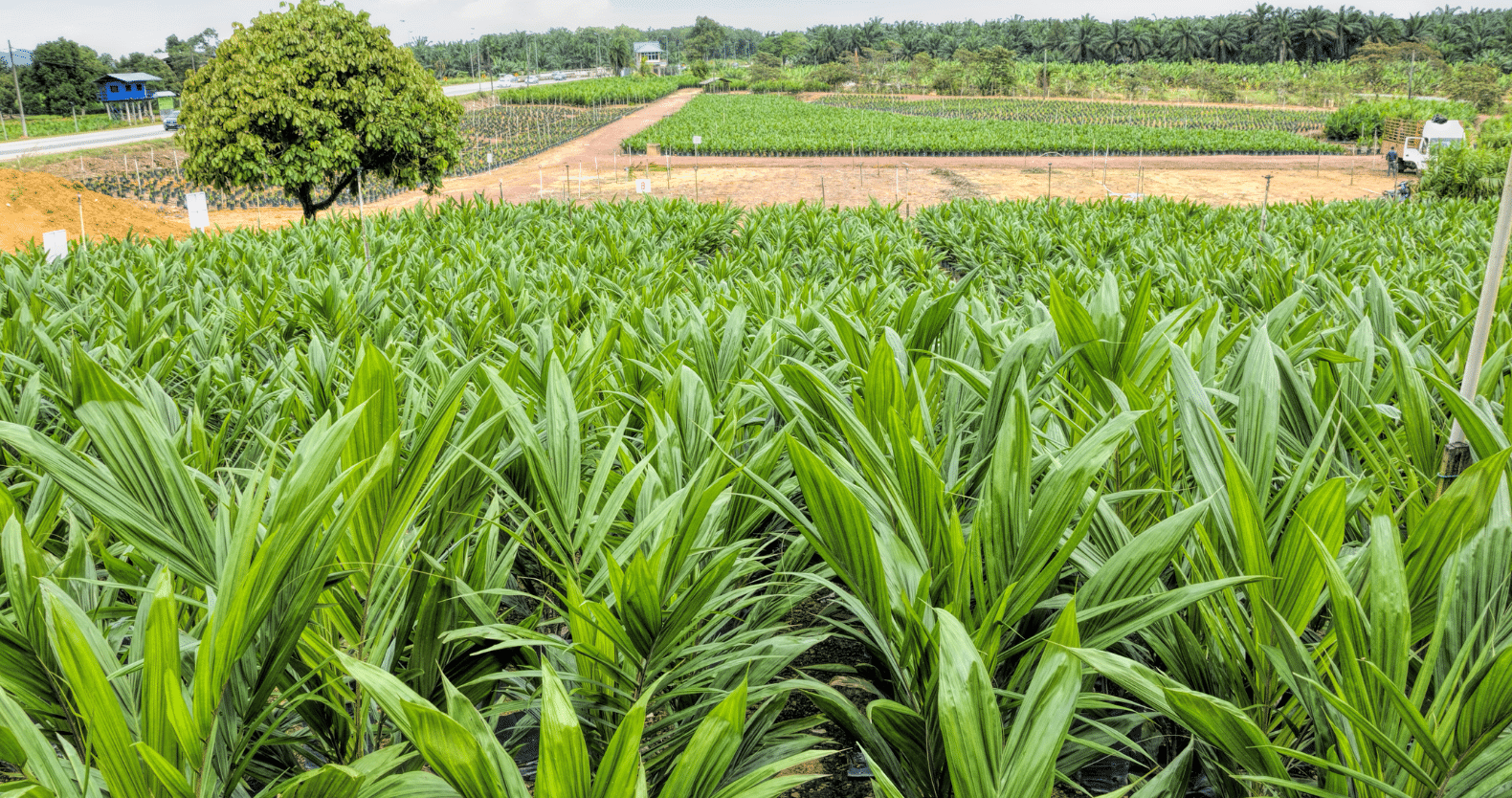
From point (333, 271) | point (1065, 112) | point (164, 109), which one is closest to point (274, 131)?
point (333, 271)

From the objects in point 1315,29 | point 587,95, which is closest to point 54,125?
point 587,95

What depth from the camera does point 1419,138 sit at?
28.6 m

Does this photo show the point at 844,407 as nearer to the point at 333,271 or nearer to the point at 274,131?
the point at 333,271

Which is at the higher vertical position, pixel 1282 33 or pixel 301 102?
pixel 1282 33

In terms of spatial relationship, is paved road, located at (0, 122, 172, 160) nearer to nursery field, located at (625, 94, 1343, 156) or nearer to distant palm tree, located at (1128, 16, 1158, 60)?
nursery field, located at (625, 94, 1343, 156)

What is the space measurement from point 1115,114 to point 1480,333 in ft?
176

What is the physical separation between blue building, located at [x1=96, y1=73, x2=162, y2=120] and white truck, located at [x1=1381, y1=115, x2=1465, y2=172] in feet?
197

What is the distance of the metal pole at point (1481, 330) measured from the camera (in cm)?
131

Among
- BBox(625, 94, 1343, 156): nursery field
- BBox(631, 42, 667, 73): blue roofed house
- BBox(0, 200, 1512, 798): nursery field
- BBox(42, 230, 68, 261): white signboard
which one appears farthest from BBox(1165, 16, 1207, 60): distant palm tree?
BBox(0, 200, 1512, 798): nursery field

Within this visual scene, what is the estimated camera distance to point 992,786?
849 mm

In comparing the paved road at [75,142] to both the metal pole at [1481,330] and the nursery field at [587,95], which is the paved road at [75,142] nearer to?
the nursery field at [587,95]

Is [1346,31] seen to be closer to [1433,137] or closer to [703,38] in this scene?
[1433,137]

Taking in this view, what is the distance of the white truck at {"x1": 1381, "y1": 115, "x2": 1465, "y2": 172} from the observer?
23984 millimetres

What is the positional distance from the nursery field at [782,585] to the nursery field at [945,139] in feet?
107
